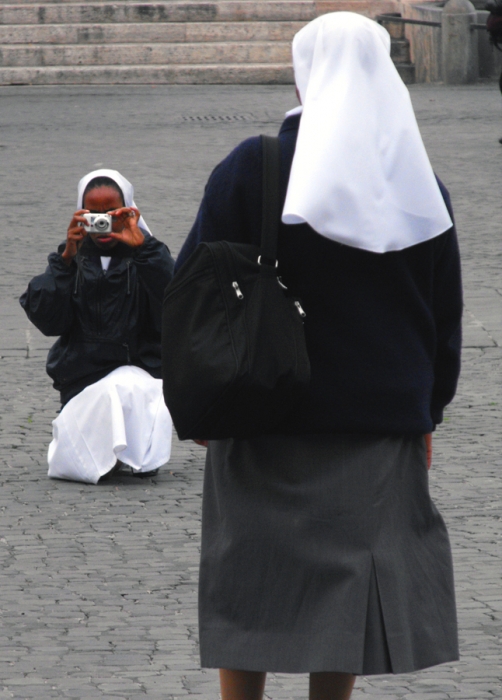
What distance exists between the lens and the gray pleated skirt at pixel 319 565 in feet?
8.39

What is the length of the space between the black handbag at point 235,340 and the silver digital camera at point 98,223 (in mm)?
2763

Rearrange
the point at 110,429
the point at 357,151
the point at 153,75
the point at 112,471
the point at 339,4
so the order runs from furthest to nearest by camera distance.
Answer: the point at 339,4, the point at 153,75, the point at 112,471, the point at 110,429, the point at 357,151

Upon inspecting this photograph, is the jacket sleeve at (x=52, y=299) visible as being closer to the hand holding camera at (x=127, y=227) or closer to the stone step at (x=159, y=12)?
the hand holding camera at (x=127, y=227)

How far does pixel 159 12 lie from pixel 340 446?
22.3 m

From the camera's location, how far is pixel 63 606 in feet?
13.3

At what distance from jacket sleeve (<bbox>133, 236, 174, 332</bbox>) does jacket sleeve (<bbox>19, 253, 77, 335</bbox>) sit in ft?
0.93

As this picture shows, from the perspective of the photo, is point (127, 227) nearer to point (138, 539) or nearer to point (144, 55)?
point (138, 539)

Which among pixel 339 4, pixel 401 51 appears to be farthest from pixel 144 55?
pixel 401 51

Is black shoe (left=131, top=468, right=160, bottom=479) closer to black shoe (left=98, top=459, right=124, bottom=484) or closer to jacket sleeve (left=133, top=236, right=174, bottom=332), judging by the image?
black shoe (left=98, top=459, right=124, bottom=484)

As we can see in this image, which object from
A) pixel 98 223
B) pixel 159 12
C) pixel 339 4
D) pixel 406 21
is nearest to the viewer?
pixel 98 223

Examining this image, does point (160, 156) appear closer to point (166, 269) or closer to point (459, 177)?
point (459, 177)

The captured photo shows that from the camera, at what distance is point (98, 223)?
5.28 m

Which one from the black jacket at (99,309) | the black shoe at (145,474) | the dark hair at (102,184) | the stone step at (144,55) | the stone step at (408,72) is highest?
the dark hair at (102,184)

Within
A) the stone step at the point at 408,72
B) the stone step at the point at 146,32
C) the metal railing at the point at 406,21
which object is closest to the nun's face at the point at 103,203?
the metal railing at the point at 406,21
